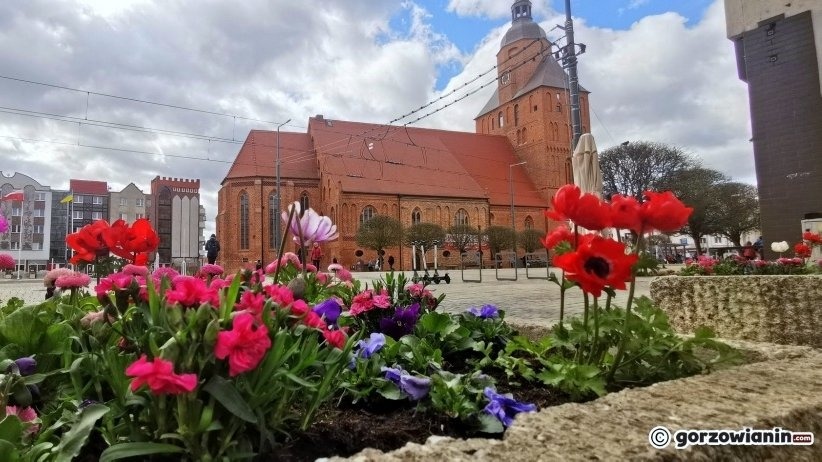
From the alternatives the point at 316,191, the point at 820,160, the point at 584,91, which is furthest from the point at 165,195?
the point at 820,160

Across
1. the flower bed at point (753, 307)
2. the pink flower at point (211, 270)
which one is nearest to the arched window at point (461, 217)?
the flower bed at point (753, 307)

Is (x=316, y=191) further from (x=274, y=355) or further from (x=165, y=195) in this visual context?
(x=274, y=355)

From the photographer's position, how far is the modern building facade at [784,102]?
18.4 m

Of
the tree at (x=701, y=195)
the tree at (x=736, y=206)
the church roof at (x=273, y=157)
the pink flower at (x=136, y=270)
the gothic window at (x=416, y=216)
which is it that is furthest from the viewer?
the gothic window at (x=416, y=216)

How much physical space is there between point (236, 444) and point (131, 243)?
3.82 ft

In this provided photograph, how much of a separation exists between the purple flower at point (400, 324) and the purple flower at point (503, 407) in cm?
86

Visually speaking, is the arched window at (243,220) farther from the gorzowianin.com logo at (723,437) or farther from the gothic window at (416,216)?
the gorzowianin.com logo at (723,437)

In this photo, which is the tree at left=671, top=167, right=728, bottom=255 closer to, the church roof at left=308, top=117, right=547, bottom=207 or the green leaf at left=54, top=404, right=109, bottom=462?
the church roof at left=308, top=117, right=547, bottom=207

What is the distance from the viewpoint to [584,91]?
52906mm

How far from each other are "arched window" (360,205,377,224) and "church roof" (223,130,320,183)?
6519 mm

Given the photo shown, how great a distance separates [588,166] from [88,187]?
9837 cm

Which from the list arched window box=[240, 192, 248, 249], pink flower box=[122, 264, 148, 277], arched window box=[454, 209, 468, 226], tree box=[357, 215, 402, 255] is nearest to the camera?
pink flower box=[122, 264, 148, 277]

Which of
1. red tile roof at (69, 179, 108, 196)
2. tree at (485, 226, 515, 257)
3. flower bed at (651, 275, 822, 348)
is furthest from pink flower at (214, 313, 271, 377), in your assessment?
red tile roof at (69, 179, 108, 196)

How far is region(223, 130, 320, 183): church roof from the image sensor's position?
47844 millimetres
